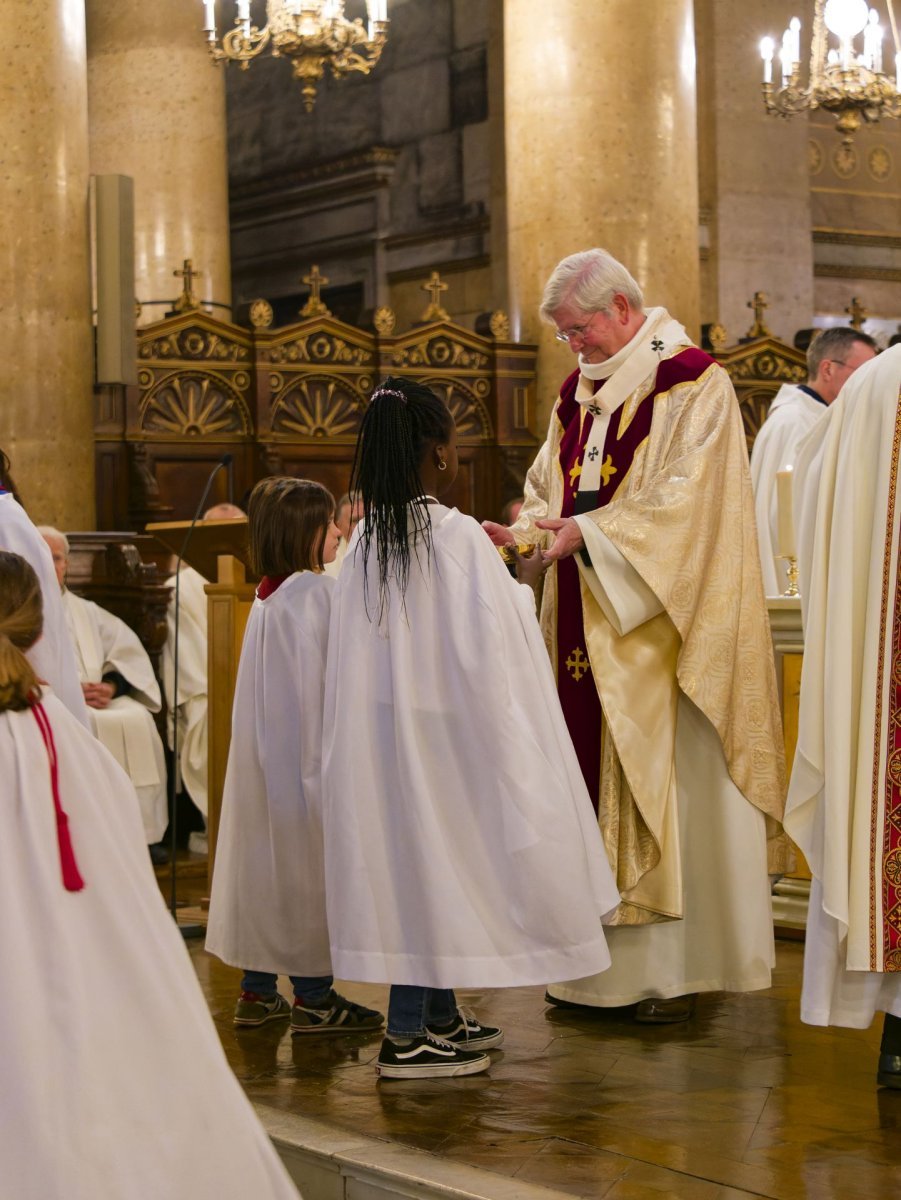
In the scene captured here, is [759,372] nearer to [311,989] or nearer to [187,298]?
[187,298]

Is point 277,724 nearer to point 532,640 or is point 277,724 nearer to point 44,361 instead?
point 532,640

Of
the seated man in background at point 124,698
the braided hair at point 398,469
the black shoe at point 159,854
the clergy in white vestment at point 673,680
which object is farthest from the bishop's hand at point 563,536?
the black shoe at point 159,854

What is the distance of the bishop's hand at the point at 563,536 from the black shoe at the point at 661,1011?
1.24 meters

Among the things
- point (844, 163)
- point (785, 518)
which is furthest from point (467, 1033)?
point (844, 163)

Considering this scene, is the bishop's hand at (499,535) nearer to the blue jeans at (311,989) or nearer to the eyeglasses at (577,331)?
the eyeglasses at (577,331)

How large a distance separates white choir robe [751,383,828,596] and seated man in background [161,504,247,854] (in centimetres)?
249

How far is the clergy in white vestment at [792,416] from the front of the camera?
758 centimetres

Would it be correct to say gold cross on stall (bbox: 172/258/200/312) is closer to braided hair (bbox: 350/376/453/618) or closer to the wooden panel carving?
the wooden panel carving

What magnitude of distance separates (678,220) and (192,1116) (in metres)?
8.24

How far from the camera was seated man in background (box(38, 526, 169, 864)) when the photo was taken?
7.81 metres

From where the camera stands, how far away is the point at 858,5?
1208 cm

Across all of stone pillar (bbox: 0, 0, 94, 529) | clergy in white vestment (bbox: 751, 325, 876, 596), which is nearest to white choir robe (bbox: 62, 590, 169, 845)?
stone pillar (bbox: 0, 0, 94, 529)

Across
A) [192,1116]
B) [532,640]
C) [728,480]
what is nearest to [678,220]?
[728,480]

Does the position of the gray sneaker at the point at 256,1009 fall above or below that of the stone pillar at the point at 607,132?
below
